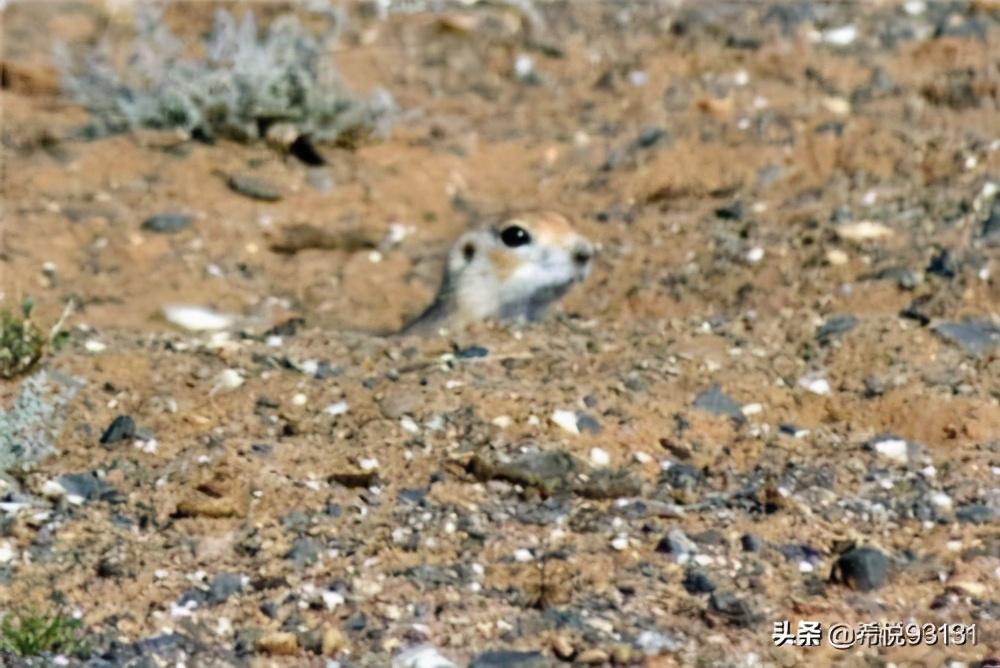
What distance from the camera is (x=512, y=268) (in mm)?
6629

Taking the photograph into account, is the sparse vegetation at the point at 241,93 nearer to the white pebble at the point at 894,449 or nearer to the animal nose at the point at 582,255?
the animal nose at the point at 582,255

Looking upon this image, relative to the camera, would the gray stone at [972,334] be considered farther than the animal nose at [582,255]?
No

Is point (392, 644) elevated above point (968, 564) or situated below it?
below

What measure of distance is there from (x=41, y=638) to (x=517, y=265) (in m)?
3.38

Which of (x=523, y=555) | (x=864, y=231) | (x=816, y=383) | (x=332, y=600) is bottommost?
(x=332, y=600)

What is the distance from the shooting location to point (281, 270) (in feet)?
21.7

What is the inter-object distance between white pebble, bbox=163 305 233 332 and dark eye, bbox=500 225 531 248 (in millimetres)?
1124

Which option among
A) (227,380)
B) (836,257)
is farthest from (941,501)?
(227,380)

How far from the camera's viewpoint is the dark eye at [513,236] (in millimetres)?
6566

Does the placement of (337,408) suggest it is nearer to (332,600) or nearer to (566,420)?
(566,420)

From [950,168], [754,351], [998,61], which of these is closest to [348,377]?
[754,351]

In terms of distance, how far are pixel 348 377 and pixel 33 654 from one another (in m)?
1.60

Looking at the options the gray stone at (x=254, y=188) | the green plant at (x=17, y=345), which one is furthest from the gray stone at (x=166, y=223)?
the green plant at (x=17, y=345)

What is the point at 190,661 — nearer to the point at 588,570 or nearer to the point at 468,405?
the point at 588,570
